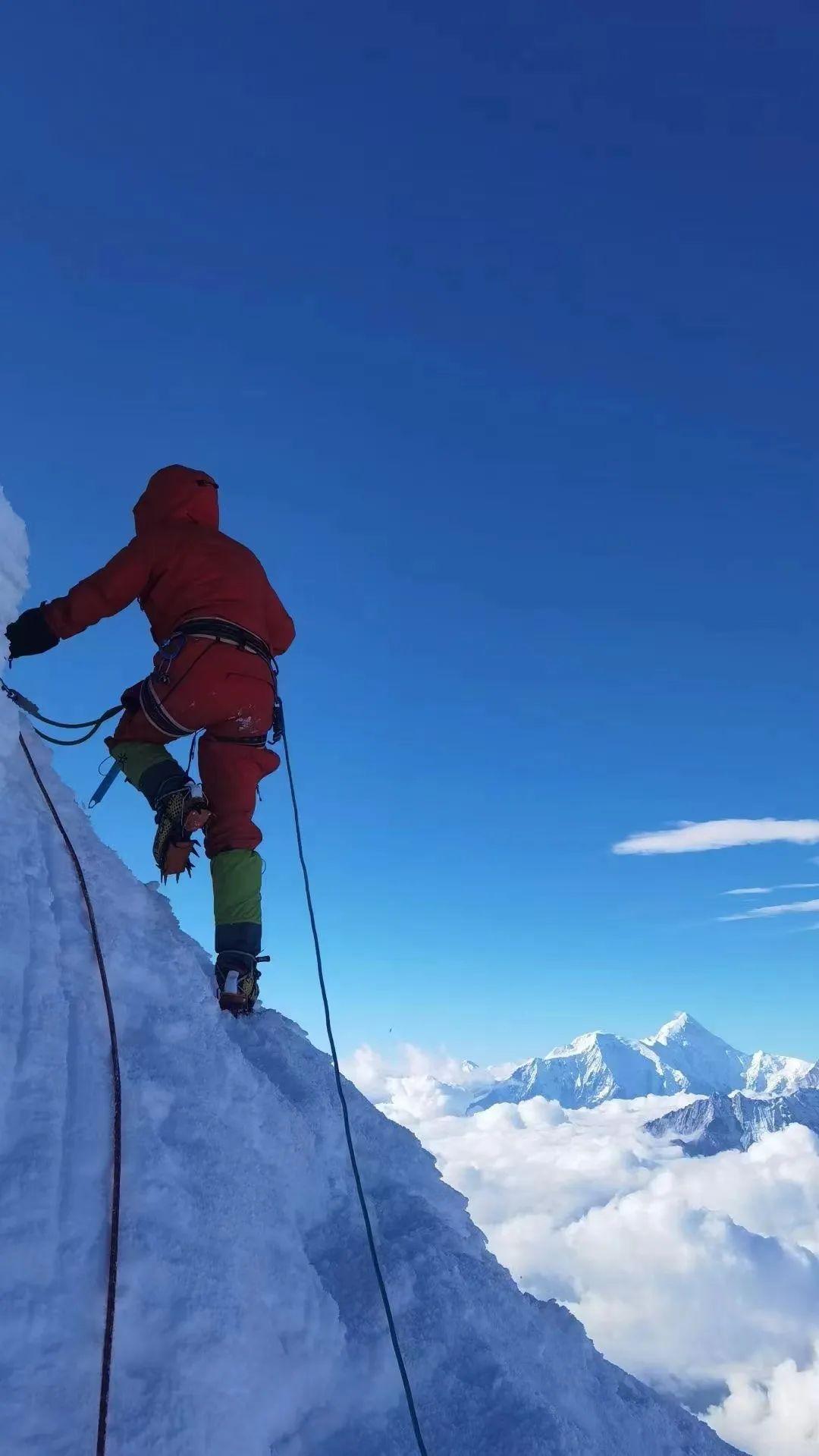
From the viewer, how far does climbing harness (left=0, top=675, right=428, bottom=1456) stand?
256 centimetres

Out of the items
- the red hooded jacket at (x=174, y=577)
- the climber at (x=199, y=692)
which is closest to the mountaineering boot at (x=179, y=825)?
the climber at (x=199, y=692)

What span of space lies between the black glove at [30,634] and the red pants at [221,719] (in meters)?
0.76

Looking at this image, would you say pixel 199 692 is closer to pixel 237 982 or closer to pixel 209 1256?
pixel 237 982

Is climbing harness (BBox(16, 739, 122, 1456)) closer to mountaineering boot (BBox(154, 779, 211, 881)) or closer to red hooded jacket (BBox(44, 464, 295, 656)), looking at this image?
mountaineering boot (BBox(154, 779, 211, 881))

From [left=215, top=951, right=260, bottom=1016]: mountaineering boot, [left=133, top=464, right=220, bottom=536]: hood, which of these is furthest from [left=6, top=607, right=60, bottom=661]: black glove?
[left=215, top=951, right=260, bottom=1016]: mountaineering boot

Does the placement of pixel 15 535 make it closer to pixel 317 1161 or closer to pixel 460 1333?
pixel 317 1161

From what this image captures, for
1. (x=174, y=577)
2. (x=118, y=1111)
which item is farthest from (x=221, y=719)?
(x=118, y=1111)

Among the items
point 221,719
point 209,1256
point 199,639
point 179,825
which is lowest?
point 209,1256

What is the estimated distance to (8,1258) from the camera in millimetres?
2596

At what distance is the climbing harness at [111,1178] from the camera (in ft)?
7.91

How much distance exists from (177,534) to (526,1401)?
5.90 metres

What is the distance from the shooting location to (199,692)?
6051 mm

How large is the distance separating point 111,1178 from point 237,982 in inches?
95.7

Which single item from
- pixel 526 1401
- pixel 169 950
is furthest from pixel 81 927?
pixel 526 1401
